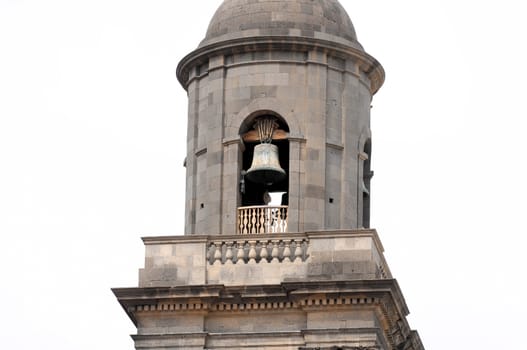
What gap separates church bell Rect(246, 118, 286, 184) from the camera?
5128 centimetres

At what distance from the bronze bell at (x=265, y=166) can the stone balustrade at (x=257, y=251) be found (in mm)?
1972

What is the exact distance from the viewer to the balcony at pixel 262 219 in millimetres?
51000

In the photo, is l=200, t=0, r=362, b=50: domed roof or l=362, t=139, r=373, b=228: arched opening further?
l=362, t=139, r=373, b=228: arched opening

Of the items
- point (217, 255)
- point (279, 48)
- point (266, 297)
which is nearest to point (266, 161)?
point (217, 255)

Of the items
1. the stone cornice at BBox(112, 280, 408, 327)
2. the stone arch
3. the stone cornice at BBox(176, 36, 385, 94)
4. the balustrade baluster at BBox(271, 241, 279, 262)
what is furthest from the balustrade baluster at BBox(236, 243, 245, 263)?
the stone cornice at BBox(176, 36, 385, 94)

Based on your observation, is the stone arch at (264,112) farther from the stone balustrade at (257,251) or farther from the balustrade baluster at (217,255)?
the balustrade baluster at (217,255)

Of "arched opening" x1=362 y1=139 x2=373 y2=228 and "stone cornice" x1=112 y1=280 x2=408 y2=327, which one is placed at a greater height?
"arched opening" x1=362 y1=139 x2=373 y2=228

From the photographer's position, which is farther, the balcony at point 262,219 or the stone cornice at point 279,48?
the stone cornice at point 279,48

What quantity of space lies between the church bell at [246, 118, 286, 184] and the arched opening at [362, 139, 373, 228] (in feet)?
8.64

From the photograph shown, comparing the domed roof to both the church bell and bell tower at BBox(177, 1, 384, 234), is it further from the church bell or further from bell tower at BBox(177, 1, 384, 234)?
the church bell

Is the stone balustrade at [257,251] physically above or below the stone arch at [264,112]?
below

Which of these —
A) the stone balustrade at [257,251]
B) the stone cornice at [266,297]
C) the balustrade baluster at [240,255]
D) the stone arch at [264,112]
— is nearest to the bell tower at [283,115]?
the stone arch at [264,112]

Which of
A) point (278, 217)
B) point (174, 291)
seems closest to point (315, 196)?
point (278, 217)

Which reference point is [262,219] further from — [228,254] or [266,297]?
[266,297]
